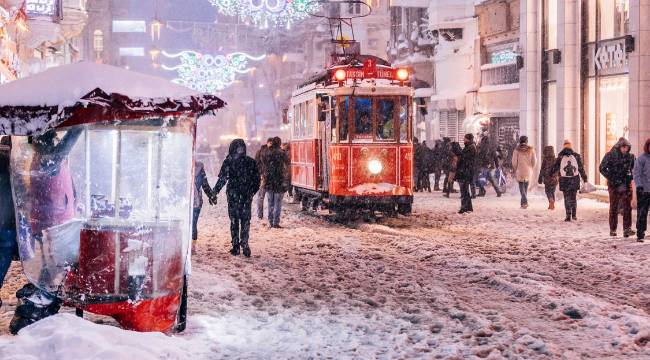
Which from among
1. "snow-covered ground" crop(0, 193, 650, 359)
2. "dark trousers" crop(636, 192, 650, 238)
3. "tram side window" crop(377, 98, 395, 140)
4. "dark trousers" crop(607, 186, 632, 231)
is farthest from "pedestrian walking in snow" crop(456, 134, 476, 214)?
"dark trousers" crop(636, 192, 650, 238)

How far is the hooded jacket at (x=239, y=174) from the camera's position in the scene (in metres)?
14.3

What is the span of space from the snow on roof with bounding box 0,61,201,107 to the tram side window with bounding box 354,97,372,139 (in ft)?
36.9

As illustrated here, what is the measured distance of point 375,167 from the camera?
776 inches

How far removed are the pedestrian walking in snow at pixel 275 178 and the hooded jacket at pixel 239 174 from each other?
4409mm

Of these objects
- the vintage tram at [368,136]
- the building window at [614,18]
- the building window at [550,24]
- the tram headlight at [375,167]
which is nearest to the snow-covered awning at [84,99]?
the vintage tram at [368,136]

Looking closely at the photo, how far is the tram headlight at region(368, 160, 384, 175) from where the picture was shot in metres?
19.7

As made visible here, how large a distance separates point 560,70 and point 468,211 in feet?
23.4

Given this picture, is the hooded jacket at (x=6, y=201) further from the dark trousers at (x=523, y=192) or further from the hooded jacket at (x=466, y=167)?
the dark trousers at (x=523, y=192)

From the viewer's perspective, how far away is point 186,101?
8.23 meters

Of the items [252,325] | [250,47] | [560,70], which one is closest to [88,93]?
[252,325]

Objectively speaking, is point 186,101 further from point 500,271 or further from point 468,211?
point 468,211

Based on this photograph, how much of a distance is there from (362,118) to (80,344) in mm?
13190

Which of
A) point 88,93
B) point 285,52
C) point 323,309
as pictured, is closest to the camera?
point 88,93

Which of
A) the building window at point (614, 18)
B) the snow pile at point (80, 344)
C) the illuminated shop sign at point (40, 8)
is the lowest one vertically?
the snow pile at point (80, 344)
